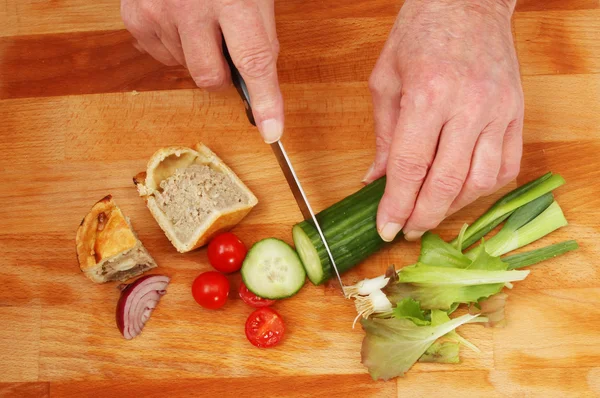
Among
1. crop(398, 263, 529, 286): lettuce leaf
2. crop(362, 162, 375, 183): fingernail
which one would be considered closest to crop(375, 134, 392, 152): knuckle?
crop(362, 162, 375, 183): fingernail

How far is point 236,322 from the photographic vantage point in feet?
12.9

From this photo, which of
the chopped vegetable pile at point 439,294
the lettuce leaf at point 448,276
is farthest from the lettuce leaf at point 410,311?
the lettuce leaf at point 448,276

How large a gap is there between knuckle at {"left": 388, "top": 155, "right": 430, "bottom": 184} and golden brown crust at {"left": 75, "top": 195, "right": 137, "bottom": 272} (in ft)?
4.66

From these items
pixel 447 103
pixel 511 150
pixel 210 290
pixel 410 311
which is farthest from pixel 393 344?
pixel 447 103

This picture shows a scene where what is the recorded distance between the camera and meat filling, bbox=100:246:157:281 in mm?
3900

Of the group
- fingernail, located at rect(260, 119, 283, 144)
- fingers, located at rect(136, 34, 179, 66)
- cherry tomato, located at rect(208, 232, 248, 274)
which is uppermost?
fingers, located at rect(136, 34, 179, 66)

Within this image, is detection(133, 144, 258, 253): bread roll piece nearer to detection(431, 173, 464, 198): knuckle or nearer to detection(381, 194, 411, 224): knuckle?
detection(381, 194, 411, 224): knuckle

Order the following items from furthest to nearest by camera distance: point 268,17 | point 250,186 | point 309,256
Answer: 1. point 250,186
2. point 309,256
3. point 268,17

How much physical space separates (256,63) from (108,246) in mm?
1382

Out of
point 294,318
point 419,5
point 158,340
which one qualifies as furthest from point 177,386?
point 419,5

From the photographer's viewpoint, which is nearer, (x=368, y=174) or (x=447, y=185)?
(x=447, y=185)

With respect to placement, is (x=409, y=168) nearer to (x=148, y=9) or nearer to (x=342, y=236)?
(x=342, y=236)

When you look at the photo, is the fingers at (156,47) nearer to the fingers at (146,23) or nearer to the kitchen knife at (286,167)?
the fingers at (146,23)

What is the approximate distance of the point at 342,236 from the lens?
3.79 m
